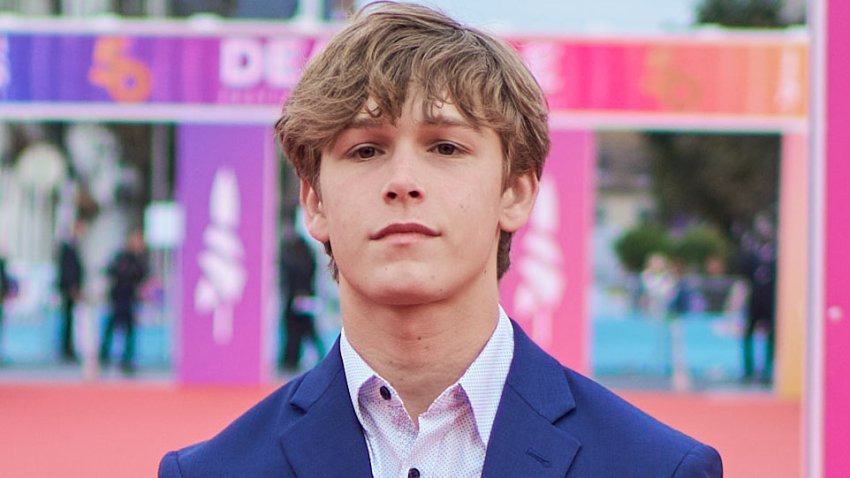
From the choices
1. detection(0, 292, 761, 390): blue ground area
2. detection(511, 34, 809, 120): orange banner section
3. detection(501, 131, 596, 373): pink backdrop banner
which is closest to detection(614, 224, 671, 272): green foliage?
detection(0, 292, 761, 390): blue ground area

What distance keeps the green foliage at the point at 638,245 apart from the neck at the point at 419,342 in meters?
31.2

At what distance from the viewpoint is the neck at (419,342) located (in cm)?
201

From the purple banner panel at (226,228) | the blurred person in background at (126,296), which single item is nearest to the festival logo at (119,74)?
the purple banner panel at (226,228)

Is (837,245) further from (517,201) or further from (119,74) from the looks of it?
(119,74)

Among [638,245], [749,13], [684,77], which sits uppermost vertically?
[749,13]

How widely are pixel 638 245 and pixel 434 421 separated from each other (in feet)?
105

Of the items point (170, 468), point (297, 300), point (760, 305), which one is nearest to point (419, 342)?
point (170, 468)

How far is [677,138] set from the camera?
35.3 metres

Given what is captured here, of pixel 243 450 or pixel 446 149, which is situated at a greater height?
pixel 446 149

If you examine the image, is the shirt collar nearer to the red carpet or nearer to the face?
the face

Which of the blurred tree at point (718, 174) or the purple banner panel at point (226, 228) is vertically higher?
the purple banner panel at point (226, 228)

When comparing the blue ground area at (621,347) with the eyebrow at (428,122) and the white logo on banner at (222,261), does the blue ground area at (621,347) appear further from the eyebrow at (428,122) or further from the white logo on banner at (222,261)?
the eyebrow at (428,122)

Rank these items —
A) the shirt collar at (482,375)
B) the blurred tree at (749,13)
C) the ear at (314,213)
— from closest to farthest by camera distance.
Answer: the shirt collar at (482,375) → the ear at (314,213) → the blurred tree at (749,13)

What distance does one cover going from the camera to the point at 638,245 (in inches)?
1321
